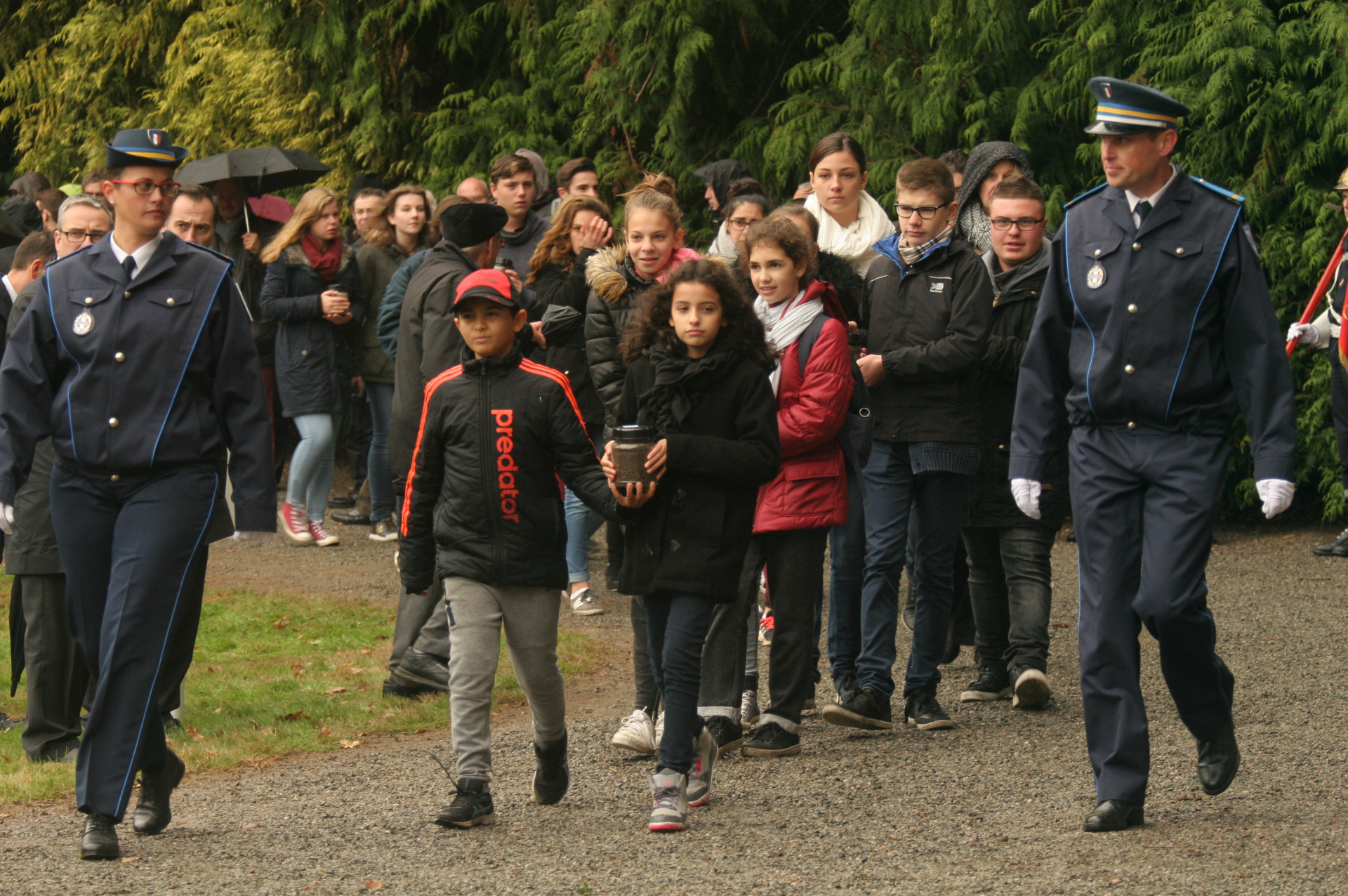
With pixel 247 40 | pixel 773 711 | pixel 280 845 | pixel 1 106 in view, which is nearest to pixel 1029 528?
pixel 773 711

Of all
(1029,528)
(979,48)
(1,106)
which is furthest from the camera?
(1,106)

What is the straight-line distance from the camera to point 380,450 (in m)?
12.0

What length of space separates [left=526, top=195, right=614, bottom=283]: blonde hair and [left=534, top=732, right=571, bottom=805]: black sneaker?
364 centimetres

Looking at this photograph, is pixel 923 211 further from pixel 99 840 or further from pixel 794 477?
pixel 99 840

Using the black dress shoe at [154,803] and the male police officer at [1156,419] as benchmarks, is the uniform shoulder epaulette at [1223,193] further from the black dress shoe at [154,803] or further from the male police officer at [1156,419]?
the black dress shoe at [154,803]

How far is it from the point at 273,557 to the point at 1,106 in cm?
1177

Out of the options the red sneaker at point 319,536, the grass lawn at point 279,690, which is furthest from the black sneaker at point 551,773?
the red sneaker at point 319,536

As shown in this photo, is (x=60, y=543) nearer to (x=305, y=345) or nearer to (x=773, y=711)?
(x=773, y=711)

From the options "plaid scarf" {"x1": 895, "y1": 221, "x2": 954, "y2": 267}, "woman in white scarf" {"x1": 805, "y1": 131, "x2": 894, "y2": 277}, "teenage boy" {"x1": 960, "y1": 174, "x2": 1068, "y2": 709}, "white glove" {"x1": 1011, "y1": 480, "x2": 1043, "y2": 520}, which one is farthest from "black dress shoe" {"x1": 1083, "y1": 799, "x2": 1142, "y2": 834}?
"woman in white scarf" {"x1": 805, "y1": 131, "x2": 894, "y2": 277}

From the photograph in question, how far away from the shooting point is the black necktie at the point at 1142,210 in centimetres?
541

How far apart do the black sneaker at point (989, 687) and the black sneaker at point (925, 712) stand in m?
0.50

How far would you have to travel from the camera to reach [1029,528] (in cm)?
734

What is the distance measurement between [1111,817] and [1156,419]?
1247 millimetres

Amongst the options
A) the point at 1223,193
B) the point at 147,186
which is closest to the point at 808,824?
the point at 1223,193
